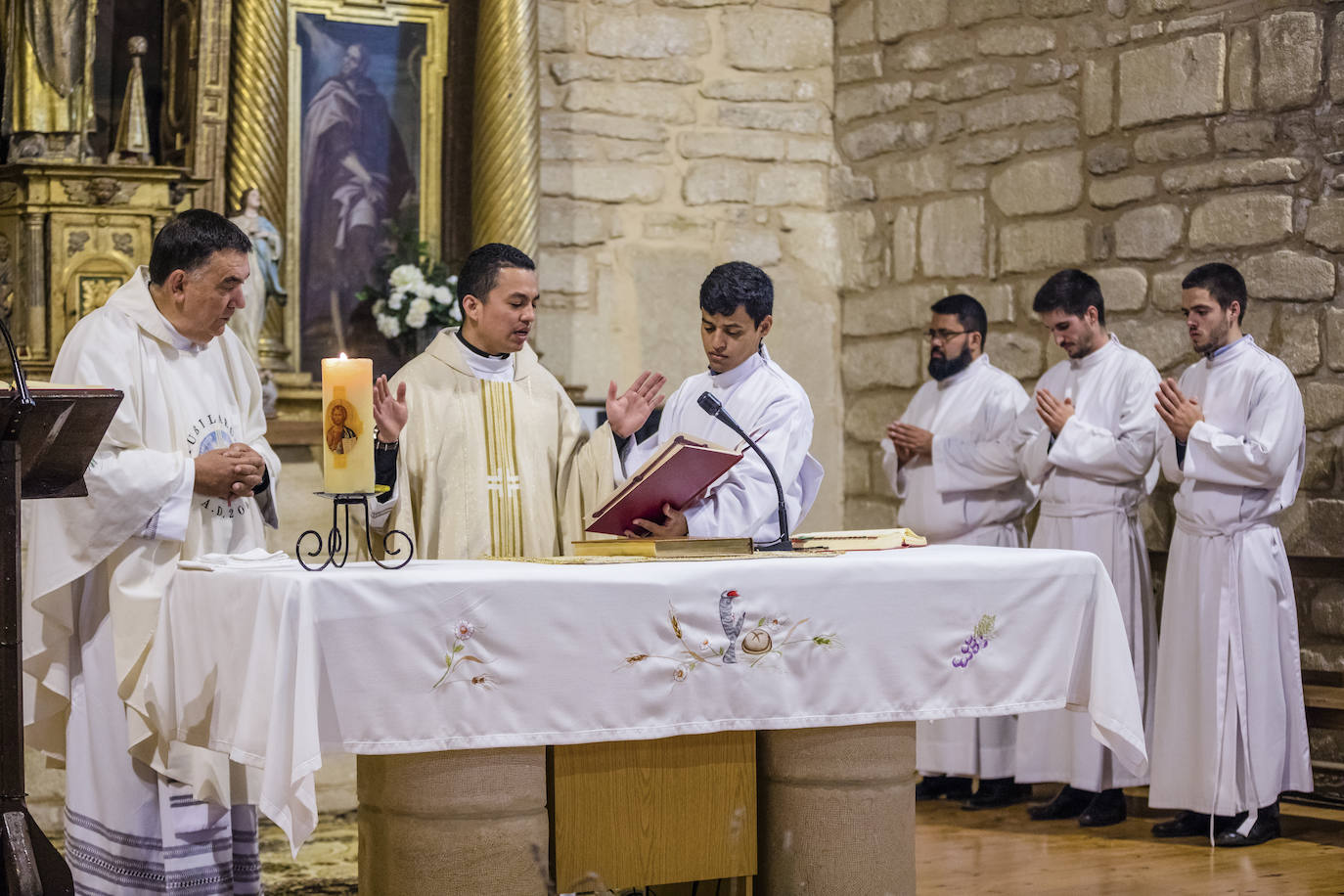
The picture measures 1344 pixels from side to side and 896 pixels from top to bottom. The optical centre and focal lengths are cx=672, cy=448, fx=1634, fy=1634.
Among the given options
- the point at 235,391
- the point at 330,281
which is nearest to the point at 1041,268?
the point at 330,281

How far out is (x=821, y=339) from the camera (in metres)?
7.93

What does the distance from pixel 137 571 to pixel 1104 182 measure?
4425mm

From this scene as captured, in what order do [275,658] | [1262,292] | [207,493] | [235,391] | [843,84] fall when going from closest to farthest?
1. [275,658]
2. [207,493]
3. [235,391]
4. [1262,292]
5. [843,84]

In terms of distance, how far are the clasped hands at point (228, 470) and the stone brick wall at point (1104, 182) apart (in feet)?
12.7

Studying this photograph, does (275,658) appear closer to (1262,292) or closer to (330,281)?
(330,281)

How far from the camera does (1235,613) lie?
5.51 m

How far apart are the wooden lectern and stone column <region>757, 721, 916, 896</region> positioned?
4.90 ft

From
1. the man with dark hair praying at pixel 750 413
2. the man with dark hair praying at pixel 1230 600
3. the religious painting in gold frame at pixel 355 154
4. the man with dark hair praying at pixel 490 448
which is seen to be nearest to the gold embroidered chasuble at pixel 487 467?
the man with dark hair praying at pixel 490 448

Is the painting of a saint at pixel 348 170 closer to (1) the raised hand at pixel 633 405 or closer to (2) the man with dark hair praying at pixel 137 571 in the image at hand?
(2) the man with dark hair praying at pixel 137 571

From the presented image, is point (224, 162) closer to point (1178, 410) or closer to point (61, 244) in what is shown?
point (61, 244)

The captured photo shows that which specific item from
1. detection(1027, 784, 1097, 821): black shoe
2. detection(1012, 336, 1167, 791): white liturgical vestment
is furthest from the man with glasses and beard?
detection(1027, 784, 1097, 821): black shoe

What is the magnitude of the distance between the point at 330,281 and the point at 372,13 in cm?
115

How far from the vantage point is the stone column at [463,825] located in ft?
10.7

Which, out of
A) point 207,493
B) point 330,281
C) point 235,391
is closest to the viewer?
point 207,493
